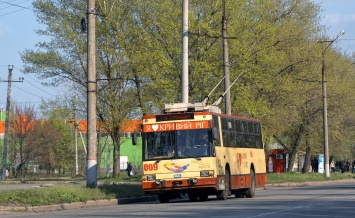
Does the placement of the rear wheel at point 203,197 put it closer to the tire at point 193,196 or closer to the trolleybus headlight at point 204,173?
the tire at point 193,196

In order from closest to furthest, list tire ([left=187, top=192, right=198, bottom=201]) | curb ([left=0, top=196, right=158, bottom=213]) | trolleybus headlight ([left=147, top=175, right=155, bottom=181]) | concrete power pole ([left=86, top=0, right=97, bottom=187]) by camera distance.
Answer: curb ([left=0, top=196, right=158, bottom=213]), trolleybus headlight ([left=147, top=175, right=155, bottom=181]), concrete power pole ([left=86, top=0, right=97, bottom=187]), tire ([left=187, top=192, right=198, bottom=201])

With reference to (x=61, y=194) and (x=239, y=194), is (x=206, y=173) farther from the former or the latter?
(x=239, y=194)

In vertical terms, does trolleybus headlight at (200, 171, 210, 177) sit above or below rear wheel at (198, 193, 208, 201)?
above

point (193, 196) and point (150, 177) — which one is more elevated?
point (150, 177)

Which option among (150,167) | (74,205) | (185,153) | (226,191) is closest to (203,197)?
(226,191)

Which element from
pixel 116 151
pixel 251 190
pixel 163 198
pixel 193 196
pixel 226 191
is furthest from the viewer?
pixel 116 151

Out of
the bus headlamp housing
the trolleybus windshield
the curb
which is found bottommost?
the curb

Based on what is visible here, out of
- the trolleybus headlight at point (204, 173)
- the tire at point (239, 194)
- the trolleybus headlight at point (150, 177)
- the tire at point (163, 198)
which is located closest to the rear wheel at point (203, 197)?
the tire at point (163, 198)

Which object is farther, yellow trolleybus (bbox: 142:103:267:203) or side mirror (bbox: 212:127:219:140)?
side mirror (bbox: 212:127:219:140)

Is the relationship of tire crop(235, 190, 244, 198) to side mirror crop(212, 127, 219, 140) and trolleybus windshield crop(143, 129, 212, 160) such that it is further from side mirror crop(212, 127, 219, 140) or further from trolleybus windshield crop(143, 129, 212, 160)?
trolleybus windshield crop(143, 129, 212, 160)

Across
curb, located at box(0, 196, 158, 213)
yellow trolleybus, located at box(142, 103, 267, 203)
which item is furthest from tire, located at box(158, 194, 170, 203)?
curb, located at box(0, 196, 158, 213)

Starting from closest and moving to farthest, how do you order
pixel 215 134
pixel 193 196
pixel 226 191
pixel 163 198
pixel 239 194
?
pixel 215 134 → pixel 226 191 → pixel 163 198 → pixel 193 196 → pixel 239 194

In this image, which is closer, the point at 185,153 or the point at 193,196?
the point at 185,153

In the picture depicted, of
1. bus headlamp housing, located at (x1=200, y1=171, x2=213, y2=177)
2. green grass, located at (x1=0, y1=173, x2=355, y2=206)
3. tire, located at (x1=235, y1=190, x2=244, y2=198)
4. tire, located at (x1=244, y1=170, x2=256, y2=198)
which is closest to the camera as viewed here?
green grass, located at (x1=0, y1=173, x2=355, y2=206)
